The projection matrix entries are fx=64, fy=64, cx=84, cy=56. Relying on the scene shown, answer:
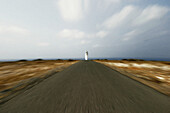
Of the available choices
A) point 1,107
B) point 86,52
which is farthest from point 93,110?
point 86,52

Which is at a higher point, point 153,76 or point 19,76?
point 19,76

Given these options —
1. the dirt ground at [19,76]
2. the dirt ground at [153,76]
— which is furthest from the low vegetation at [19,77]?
the dirt ground at [153,76]

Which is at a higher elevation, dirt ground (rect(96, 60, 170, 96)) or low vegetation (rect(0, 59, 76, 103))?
low vegetation (rect(0, 59, 76, 103))

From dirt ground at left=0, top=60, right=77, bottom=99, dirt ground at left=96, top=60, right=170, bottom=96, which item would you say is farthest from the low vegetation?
dirt ground at left=96, top=60, right=170, bottom=96

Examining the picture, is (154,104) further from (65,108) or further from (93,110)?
(65,108)

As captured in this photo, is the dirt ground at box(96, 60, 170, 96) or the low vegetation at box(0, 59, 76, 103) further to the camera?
the dirt ground at box(96, 60, 170, 96)

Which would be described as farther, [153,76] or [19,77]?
[153,76]

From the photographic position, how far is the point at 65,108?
1.61 meters

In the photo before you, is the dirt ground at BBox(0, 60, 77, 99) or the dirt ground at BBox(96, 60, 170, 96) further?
the dirt ground at BBox(96, 60, 170, 96)

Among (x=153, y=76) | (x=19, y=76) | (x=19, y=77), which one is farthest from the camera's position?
(x=153, y=76)

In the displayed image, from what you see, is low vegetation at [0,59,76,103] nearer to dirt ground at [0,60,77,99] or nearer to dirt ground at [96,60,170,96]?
dirt ground at [0,60,77,99]

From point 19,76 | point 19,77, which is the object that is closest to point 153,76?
point 19,77

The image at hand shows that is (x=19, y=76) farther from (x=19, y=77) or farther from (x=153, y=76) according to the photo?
(x=153, y=76)

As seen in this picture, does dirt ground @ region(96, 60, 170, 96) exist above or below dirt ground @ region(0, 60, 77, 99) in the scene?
below
